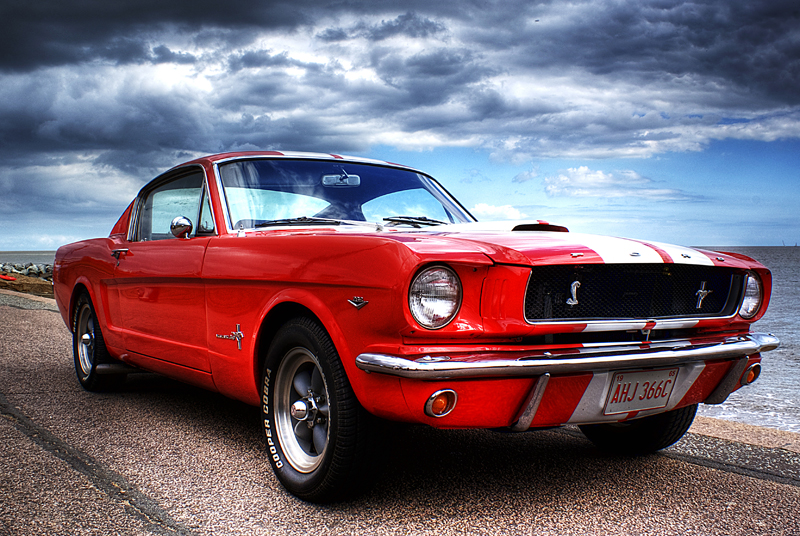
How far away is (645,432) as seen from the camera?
3393 mm

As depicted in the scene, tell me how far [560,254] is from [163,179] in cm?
311

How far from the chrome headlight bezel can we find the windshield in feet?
5.40

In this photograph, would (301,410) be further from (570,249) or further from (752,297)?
(752,297)

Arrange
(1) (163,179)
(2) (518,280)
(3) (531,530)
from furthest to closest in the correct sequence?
(1) (163,179)
(3) (531,530)
(2) (518,280)

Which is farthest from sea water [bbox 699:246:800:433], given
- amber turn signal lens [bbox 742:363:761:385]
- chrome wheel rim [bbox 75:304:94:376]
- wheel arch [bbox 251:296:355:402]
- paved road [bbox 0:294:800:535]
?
chrome wheel rim [bbox 75:304:94:376]

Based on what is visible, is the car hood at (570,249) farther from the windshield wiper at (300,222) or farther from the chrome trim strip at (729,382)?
the windshield wiper at (300,222)

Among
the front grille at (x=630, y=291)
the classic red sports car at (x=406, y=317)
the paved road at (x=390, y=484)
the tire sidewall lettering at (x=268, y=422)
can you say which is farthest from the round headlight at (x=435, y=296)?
the tire sidewall lettering at (x=268, y=422)

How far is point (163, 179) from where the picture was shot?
4.51m

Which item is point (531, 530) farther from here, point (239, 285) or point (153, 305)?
point (153, 305)

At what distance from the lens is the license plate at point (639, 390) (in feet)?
8.13

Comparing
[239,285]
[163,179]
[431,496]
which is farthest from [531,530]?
[163,179]

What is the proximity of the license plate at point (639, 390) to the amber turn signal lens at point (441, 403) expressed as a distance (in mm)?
645

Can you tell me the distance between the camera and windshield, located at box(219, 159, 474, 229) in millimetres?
3467

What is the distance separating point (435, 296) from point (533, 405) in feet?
1.71
